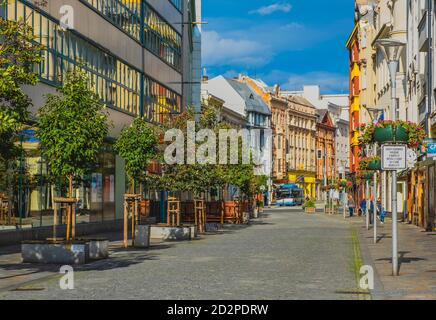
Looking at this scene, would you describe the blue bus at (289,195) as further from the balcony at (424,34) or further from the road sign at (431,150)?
the road sign at (431,150)

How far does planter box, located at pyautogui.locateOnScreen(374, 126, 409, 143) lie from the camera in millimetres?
17719

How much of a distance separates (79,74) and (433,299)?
11.8 meters

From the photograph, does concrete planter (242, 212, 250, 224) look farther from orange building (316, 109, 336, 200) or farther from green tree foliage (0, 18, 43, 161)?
orange building (316, 109, 336, 200)

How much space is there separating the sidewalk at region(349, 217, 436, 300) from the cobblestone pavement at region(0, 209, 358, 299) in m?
0.56

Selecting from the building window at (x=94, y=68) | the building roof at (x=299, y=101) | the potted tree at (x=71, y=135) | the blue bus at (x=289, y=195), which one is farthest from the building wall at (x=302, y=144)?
the potted tree at (x=71, y=135)

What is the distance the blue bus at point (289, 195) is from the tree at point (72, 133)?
3729 inches

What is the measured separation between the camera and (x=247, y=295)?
1323 centimetres

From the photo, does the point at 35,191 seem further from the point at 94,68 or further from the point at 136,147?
the point at 94,68

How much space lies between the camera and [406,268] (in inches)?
723

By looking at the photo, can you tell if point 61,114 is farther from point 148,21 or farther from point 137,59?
point 148,21

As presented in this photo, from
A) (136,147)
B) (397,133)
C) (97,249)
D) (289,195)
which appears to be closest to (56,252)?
(97,249)

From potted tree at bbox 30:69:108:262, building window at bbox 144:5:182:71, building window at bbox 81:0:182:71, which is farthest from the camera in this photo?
building window at bbox 144:5:182:71

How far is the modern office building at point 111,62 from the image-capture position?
29.3 m
